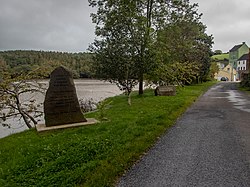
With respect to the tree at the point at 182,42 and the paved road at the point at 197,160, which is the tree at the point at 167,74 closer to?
the tree at the point at 182,42

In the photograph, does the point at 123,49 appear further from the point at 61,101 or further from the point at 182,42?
the point at 182,42

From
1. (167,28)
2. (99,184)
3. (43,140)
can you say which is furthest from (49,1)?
(99,184)

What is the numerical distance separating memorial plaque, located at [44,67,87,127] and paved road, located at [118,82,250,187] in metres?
3.20

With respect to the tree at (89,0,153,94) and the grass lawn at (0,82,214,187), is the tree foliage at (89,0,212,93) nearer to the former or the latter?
the tree at (89,0,153,94)

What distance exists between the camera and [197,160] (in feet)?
15.0

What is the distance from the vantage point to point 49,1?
53.3 feet

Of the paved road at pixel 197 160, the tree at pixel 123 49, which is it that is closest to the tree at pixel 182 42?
the tree at pixel 123 49

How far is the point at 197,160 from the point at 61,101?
4853 mm

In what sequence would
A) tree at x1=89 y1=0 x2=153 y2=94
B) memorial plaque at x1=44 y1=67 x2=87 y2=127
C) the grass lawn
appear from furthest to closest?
tree at x1=89 y1=0 x2=153 y2=94 < memorial plaque at x1=44 y1=67 x2=87 y2=127 < the grass lawn

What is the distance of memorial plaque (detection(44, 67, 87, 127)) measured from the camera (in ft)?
25.9

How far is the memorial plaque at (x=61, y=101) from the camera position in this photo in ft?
25.9

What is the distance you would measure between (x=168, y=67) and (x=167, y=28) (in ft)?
9.99

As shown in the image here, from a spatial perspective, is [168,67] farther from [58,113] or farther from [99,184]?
[99,184]

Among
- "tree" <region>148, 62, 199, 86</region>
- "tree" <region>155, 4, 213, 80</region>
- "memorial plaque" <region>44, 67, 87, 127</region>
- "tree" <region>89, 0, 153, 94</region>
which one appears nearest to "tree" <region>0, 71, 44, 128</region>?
"memorial plaque" <region>44, 67, 87, 127</region>
